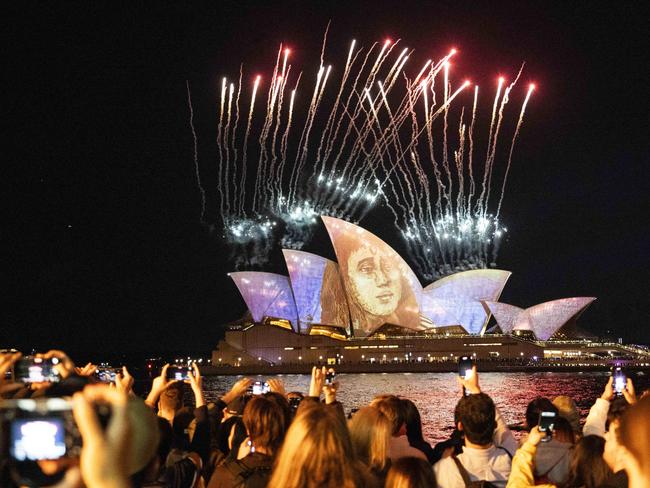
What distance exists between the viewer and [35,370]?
11.7ft

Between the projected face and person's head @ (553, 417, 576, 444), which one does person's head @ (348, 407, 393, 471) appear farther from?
the projected face

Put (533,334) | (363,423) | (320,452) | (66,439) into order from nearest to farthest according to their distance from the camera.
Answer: (66,439), (320,452), (363,423), (533,334)

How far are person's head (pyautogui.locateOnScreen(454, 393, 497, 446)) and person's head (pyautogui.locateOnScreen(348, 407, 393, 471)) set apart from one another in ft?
1.22

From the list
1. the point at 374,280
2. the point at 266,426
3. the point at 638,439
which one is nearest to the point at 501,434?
the point at 266,426

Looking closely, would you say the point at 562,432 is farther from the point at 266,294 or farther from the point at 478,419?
the point at 266,294

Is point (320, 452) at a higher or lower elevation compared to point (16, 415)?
lower

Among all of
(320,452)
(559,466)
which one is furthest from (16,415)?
(559,466)

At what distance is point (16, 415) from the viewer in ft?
5.12

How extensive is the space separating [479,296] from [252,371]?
19836 millimetres

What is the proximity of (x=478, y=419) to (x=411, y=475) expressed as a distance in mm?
932

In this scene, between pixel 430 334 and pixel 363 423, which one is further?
pixel 430 334

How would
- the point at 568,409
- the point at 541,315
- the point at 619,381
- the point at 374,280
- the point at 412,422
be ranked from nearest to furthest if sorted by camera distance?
the point at 412,422
the point at 568,409
the point at 619,381
the point at 374,280
the point at 541,315

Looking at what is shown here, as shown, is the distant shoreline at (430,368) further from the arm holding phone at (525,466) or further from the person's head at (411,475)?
the person's head at (411,475)

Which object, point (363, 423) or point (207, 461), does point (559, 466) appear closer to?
point (363, 423)
